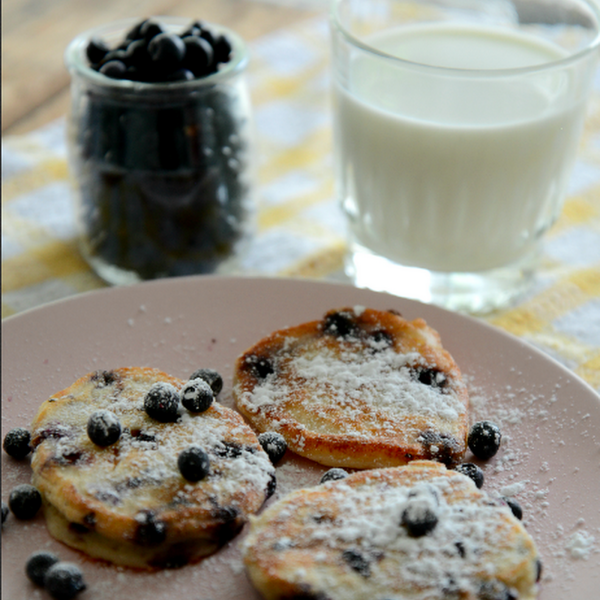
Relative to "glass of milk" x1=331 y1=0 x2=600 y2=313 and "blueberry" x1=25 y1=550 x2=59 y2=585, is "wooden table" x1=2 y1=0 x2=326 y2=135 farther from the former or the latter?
"blueberry" x1=25 y1=550 x2=59 y2=585

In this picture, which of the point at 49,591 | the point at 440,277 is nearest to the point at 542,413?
the point at 440,277

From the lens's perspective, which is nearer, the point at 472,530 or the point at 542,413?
the point at 472,530

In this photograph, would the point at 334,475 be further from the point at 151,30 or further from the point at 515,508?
the point at 151,30

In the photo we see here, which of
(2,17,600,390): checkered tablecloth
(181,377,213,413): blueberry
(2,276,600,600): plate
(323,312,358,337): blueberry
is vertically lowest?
(2,17,600,390): checkered tablecloth

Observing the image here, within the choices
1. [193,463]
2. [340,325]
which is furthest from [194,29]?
[193,463]

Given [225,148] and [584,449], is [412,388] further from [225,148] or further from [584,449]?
[225,148]

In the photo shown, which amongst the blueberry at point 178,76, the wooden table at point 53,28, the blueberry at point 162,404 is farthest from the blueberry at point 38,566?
the wooden table at point 53,28

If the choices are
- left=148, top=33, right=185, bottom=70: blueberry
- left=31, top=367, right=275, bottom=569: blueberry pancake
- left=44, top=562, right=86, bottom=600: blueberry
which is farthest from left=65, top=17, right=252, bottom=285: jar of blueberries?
left=44, top=562, right=86, bottom=600: blueberry
